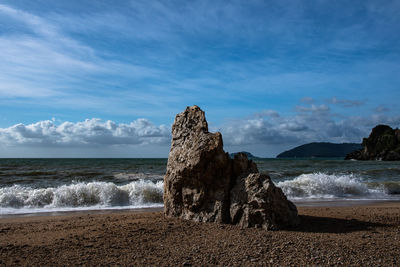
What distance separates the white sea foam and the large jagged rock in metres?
4.30

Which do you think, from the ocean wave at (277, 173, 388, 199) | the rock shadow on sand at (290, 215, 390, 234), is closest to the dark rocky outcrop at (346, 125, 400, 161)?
the ocean wave at (277, 173, 388, 199)

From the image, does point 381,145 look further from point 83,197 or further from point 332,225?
point 83,197

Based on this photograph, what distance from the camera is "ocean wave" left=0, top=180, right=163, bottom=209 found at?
11.1m

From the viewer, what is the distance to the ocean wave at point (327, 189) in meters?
14.2

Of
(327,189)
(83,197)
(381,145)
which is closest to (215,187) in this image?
(83,197)

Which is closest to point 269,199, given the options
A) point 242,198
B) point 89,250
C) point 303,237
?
point 242,198

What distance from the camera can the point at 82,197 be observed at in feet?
37.5

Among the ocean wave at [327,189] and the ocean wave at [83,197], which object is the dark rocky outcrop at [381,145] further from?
the ocean wave at [83,197]

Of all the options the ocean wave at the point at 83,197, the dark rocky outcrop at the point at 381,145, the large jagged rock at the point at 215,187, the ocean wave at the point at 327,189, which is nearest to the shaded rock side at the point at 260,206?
the large jagged rock at the point at 215,187

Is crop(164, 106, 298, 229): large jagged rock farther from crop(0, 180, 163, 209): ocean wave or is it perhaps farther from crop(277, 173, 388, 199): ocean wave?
crop(277, 173, 388, 199): ocean wave

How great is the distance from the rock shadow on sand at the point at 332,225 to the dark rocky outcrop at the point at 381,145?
248 ft

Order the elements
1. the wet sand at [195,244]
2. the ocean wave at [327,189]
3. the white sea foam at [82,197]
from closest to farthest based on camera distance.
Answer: the wet sand at [195,244] → the white sea foam at [82,197] → the ocean wave at [327,189]

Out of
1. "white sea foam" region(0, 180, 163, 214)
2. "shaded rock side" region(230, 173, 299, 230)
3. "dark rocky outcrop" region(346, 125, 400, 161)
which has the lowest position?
"white sea foam" region(0, 180, 163, 214)

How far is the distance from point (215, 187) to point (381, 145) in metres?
88.0
